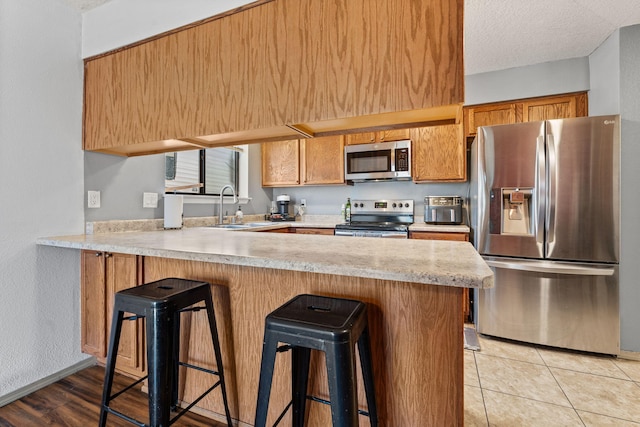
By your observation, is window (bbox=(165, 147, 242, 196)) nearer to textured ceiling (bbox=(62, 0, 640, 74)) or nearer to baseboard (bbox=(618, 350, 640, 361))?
textured ceiling (bbox=(62, 0, 640, 74))

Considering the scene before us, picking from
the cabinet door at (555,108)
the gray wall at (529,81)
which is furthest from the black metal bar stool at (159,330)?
the cabinet door at (555,108)

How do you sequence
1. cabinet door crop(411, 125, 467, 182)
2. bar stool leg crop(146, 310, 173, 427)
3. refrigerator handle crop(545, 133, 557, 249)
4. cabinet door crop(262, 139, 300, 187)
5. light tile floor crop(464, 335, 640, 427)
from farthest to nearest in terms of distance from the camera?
cabinet door crop(262, 139, 300, 187) → cabinet door crop(411, 125, 467, 182) → refrigerator handle crop(545, 133, 557, 249) → light tile floor crop(464, 335, 640, 427) → bar stool leg crop(146, 310, 173, 427)

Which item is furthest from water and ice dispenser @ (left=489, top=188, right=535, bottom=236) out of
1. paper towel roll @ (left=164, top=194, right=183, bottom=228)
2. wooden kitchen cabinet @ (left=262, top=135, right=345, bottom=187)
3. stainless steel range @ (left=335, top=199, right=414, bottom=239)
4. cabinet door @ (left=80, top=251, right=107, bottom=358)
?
cabinet door @ (left=80, top=251, right=107, bottom=358)

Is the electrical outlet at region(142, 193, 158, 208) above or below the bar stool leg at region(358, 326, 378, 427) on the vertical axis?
above

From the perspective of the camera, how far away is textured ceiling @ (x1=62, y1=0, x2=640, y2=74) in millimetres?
2193

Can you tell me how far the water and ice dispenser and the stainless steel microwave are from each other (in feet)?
3.05

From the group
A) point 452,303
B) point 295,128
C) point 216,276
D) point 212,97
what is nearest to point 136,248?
point 216,276

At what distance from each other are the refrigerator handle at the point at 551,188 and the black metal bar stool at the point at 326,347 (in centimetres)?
215

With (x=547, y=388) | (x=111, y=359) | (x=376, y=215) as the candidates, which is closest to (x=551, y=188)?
(x=547, y=388)

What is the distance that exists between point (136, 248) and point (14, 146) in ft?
3.56

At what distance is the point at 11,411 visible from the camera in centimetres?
166

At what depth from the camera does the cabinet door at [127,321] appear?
70.6 inches

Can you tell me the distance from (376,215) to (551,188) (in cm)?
174

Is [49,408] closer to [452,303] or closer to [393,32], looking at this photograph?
[452,303]
